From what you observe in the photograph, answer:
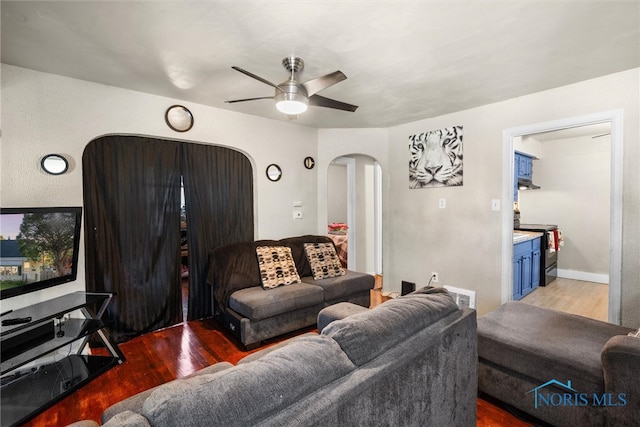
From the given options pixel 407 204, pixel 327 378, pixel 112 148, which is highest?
pixel 112 148

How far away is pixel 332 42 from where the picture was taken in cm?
193

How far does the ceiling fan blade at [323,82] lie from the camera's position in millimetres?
1872

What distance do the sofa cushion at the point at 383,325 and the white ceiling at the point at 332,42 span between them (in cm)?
160

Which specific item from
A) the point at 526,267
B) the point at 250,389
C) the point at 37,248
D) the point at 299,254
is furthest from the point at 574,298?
the point at 37,248

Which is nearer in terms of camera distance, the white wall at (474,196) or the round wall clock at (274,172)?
the white wall at (474,196)

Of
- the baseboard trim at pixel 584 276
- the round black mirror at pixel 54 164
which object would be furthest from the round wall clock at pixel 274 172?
the baseboard trim at pixel 584 276

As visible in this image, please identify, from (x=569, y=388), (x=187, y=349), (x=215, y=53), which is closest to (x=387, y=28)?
(x=215, y=53)

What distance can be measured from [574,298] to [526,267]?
0.82 m

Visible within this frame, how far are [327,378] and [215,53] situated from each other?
7.18 feet

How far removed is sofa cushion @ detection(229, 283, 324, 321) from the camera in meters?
2.65

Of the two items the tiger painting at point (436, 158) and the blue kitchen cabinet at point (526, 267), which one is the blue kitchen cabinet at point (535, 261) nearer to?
the blue kitchen cabinet at point (526, 267)

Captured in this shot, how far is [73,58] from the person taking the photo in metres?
2.14

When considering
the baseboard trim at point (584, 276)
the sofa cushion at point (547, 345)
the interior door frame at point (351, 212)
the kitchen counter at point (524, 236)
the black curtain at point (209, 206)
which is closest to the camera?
the sofa cushion at point (547, 345)

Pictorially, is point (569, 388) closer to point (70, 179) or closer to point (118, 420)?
point (118, 420)
